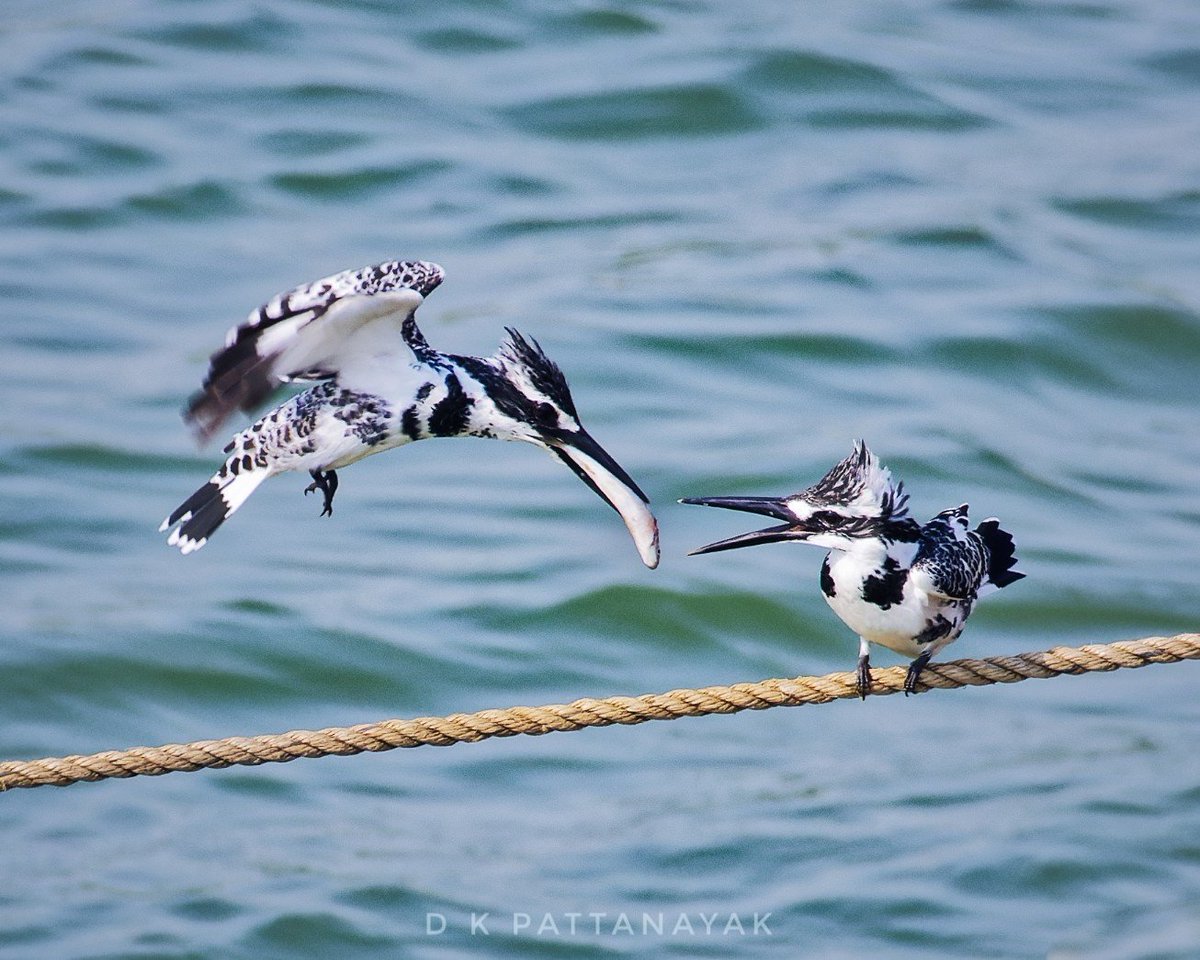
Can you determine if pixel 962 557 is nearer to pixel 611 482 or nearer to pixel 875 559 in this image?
pixel 875 559

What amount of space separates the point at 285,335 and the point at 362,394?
0.30 m

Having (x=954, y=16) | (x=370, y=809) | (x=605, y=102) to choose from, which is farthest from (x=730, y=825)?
(x=954, y=16)

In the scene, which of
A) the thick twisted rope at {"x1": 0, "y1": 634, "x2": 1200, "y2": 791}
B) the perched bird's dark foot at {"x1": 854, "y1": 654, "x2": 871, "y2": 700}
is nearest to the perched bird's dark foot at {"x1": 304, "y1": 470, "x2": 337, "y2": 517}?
the thick twisted rope at {"x1": 0, "y1": 634, "x2": 1200, "y2": 791}

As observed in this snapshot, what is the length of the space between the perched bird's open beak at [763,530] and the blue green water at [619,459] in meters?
3.63

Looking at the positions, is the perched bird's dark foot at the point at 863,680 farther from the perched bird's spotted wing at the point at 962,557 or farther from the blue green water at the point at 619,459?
the blue green water at the point at 619,459

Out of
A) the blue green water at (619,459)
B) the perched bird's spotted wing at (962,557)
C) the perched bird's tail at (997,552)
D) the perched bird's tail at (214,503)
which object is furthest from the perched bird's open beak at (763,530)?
the blue green water at (619,459)

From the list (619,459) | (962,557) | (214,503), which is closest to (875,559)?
(962,557)

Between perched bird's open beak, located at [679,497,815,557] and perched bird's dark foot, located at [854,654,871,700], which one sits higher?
perched bird's open beak, located at [679,497,815,557]

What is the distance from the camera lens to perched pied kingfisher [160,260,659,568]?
479 cm

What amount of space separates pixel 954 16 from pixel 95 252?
28.9 feet

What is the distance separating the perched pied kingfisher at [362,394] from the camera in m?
4.79

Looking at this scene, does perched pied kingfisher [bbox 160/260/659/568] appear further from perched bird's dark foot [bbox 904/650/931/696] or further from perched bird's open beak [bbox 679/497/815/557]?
Result: perched bird's dark foot [bbox 904/650/931/696]

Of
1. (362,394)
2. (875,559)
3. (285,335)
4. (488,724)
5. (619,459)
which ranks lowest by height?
(488,724)

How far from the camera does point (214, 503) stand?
5234mm
